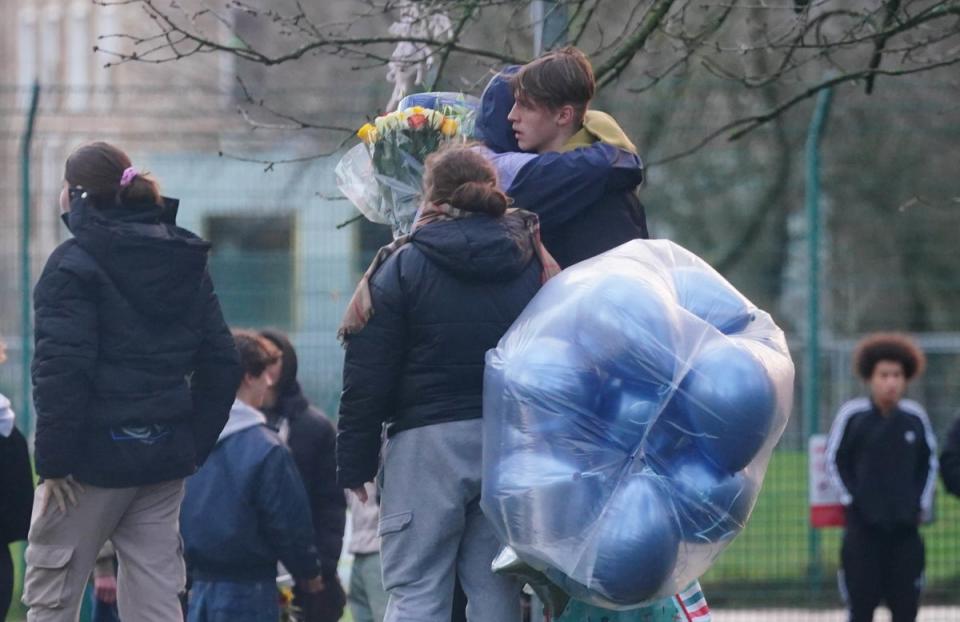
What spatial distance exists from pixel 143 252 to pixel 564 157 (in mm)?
1521

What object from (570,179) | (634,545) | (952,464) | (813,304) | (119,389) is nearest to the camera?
(634,545)

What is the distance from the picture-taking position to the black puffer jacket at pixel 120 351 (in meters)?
5.30

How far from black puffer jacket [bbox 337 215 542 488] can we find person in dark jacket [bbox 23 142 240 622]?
1.09 meters

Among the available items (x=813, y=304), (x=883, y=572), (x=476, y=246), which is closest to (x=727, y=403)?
(x=476, y=246)

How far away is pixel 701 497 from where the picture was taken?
4305mm

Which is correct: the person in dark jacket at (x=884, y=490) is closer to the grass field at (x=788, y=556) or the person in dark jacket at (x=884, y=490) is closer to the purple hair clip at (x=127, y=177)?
the grass field at (x=788, y=556)

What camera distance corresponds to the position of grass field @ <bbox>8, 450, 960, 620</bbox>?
1019 centimetres

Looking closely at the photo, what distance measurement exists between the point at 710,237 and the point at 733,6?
519 inches

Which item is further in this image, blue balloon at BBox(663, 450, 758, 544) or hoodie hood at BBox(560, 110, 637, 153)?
hoodie hood at BBox(560, 110, 637, 153)

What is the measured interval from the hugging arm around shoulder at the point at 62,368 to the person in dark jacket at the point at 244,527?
0.67 metres

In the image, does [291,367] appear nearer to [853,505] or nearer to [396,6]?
[396,6]

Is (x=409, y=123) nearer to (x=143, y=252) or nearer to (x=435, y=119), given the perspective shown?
(x=435, y=119)

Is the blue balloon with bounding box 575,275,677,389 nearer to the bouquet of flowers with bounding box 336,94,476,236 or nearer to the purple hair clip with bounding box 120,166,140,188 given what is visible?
the bouquet of flowers with bounding box 336,94,476,236

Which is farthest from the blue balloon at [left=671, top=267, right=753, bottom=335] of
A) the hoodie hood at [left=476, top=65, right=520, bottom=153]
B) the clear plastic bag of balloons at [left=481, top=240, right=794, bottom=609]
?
the hoodie hood at [left=476, top=65, right=520, bottom=153]
